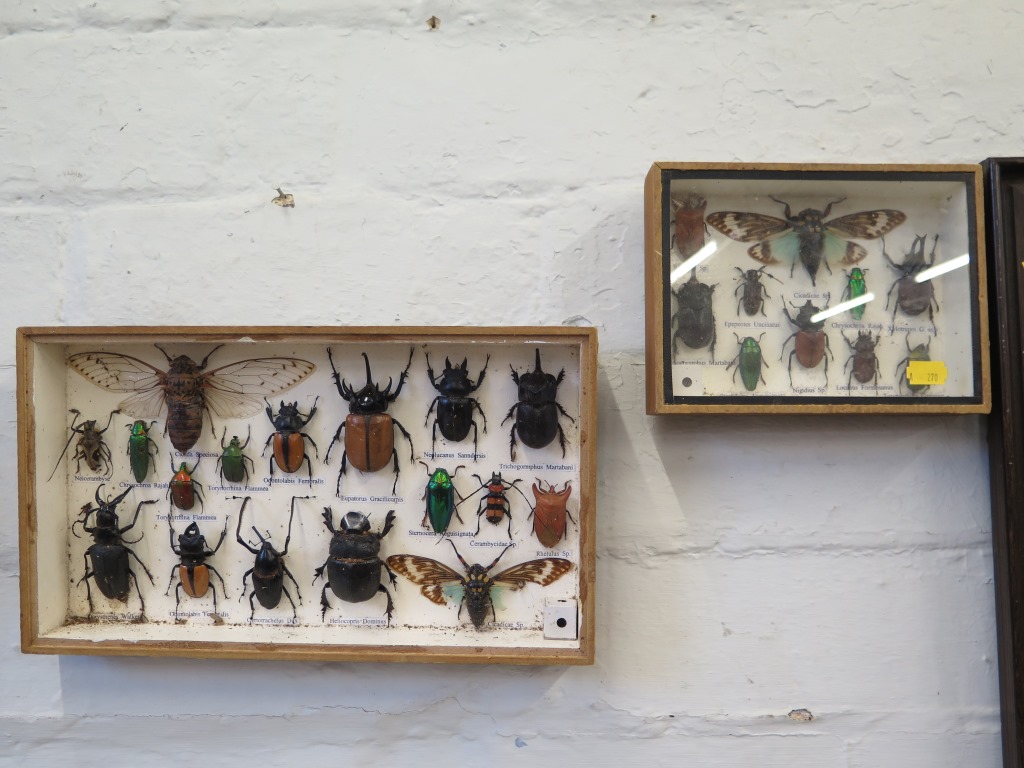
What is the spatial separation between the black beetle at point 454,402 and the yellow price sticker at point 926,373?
2.27 feet

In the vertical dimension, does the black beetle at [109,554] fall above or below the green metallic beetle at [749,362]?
below

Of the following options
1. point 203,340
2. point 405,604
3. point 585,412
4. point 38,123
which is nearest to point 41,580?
point 203,340

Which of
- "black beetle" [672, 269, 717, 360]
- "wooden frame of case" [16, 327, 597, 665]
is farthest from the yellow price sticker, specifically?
"wooden frame of case" [16, 327, 597, 665]

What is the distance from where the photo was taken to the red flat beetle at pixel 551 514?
1089mm

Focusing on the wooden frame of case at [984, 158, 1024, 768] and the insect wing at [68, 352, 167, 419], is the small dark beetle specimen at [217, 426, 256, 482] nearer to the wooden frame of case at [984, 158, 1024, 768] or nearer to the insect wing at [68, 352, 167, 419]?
the insect wing at [68, 352, 167, 419]

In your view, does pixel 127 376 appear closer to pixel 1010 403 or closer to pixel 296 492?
pixel 296 492

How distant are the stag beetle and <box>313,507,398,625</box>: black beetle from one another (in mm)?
60

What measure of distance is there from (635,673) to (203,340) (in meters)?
0.90

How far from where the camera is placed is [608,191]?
1.14 metres

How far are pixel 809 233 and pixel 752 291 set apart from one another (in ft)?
0.45

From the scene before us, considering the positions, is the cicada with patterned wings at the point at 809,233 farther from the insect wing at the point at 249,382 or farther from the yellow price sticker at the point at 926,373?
the insect wing at the point at 249,382

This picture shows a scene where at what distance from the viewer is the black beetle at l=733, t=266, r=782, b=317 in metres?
1.09

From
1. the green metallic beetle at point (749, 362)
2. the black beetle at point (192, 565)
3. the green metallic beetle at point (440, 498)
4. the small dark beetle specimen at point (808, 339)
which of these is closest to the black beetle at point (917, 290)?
the small dark beetle specimen at point (808, 339)

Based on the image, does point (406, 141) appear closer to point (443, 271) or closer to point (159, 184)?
point (443, 271)
